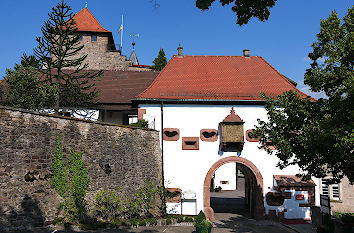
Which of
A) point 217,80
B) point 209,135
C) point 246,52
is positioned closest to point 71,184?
point 209,135

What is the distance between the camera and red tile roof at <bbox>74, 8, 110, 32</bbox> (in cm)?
3121

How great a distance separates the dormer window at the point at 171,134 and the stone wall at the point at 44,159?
2.61 metres

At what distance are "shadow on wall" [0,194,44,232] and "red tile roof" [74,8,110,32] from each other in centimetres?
2465

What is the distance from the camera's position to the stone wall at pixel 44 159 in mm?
9742

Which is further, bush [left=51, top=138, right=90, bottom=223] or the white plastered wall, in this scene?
the white plastered wall

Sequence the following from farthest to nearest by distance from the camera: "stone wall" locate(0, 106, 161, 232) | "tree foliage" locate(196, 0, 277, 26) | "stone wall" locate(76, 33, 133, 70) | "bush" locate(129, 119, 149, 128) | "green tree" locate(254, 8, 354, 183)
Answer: "stone wall" locate(76, 33, 133, 70)
"bush" locate(129, 119, 149, 128)
"stone wall" locate(0, 106, 161, 232)
"green tree" locate(254, 8, 354, 183)
"tree foliage" locate(196, 0, 277, 26)

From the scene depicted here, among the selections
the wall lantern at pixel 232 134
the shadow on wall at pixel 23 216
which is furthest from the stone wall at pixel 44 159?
the wall lantern at pixel 232 134

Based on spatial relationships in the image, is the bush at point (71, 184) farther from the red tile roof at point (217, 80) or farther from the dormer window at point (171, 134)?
the red tile roof at point (217, 80)

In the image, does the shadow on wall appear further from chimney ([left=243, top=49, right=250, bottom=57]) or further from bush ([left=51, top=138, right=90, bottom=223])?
chimney ([left=243, top=49, right=250, bottom=57])

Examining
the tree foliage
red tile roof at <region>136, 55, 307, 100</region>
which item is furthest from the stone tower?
the tree foliage

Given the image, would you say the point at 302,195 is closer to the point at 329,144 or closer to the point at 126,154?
the point at 329,144

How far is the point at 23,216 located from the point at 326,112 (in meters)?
11.4

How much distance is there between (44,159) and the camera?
11.0 metres

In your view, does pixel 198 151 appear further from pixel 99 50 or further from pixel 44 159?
pixel 99 50
